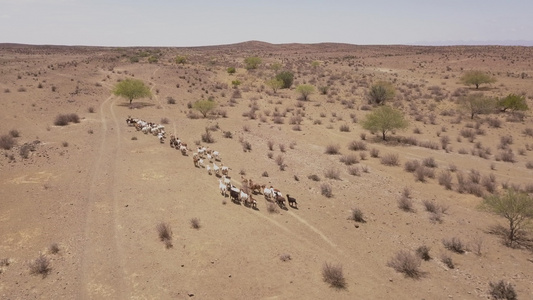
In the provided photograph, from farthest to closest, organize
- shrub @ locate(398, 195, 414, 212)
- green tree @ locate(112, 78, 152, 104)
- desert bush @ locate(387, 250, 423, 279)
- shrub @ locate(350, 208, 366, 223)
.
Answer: green tree @ locate(112, 78, 152, 104), shrub @ locate(398, 195, 414, 212), shrub @ locate(350, 208, 366, 223), desert bush @ locate(387, 250, 423, 279)

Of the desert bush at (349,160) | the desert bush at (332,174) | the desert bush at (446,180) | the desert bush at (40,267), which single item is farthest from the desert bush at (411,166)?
the desert bush at (40,267)

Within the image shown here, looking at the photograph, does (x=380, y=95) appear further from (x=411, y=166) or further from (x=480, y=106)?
(x=411, y=166)

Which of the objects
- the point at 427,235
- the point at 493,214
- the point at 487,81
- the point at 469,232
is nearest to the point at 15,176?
the point at 427,235

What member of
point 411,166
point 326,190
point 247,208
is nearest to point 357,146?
point 411,166

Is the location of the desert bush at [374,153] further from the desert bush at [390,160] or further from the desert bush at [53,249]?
the desert bush at [53,249]

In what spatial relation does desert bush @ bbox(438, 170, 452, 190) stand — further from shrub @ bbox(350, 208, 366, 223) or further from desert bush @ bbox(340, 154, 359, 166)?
shrub @ bbox(350, 208, 366, 223)

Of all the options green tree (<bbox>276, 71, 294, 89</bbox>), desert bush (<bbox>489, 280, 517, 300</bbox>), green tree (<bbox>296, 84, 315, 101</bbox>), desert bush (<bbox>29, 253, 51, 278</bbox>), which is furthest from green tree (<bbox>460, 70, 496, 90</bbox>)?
desert bush (<bbox>29, 253, 51, 278</bbox>)
